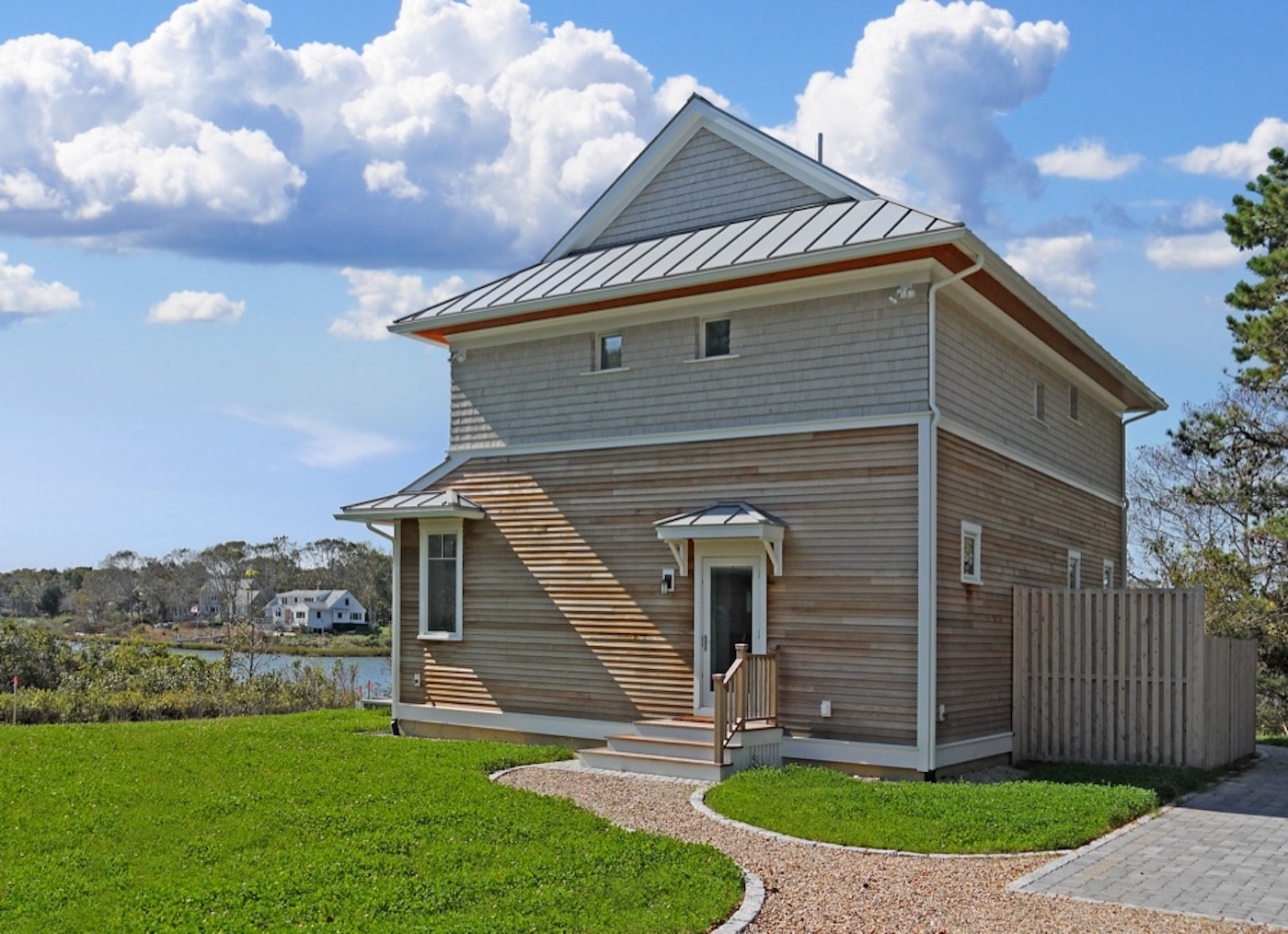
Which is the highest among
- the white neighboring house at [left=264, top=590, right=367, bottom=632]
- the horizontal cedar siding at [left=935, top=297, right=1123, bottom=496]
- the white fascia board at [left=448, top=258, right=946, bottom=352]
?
the white fascia board at [left=448, top=258, right=946, bottom=352]

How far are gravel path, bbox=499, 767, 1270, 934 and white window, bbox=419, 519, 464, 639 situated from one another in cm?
Result: 665

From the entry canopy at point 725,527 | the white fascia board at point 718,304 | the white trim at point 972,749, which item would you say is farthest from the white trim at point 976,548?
the white fascia board at point 718,304

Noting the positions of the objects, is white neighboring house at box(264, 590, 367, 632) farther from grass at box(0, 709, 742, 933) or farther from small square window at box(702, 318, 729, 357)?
grass at box(0, 709, 742, 933)

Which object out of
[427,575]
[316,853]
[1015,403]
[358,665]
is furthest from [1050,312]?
[358,665]

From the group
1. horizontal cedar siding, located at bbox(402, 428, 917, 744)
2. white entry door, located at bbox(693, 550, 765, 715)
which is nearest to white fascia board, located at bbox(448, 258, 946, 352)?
horizontal cedar siding, located at bbox(402, 428, 917, 744)

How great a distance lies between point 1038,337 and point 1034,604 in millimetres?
3672

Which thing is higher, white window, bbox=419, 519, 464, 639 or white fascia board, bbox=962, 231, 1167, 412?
white fascia board, bbox=962, 231, 1167, 412

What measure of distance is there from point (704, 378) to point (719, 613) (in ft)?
9.16

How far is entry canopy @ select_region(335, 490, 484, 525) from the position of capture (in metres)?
16.0

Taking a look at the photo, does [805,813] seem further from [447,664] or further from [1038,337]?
[1038,337]

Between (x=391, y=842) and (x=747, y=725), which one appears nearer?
(x=391, y=842)

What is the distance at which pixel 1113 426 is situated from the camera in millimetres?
20766

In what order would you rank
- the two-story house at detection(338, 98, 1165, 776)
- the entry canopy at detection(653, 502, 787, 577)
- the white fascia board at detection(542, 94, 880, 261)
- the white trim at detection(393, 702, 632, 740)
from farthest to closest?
the white fascia board at detection(542, 94, 880, 261) → the white trim at detection(393, 702, 632, 740) → the entry canopy at detection(653, 502, 787, 577) → the two-story house at detection(338, 98, 1165, 776)

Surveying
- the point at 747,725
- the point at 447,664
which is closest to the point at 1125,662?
the point at 747,725
